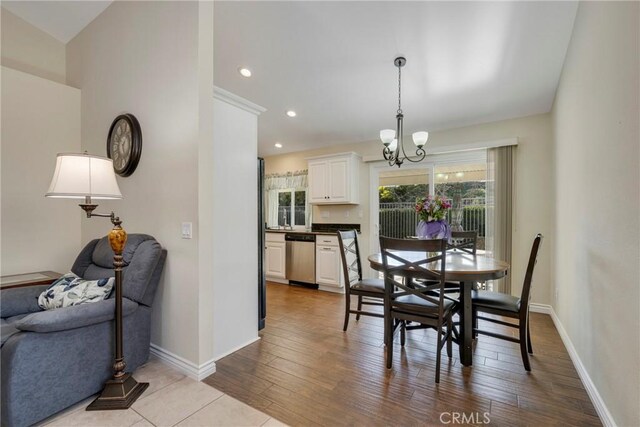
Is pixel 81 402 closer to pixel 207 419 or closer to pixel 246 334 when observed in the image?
pixel 207 419

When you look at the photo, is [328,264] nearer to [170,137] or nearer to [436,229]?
[436,229]

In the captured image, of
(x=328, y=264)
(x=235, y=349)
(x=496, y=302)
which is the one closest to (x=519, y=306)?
(x=496, y=302)

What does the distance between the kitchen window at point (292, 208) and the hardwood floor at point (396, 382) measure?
2.99m

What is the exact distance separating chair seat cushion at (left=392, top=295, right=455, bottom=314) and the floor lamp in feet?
6.38

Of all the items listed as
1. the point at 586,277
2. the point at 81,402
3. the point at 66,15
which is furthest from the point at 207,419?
the point at 66,15

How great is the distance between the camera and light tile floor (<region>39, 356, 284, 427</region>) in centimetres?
159

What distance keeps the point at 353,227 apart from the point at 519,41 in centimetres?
323

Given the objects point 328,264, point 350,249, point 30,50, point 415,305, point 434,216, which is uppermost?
point 30,50

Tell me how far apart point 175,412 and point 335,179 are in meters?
3.72

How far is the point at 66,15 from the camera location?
3201mm

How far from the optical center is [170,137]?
87.3 inches

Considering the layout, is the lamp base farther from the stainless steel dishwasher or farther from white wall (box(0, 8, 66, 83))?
white wall (box(0, 8, 66, 83))

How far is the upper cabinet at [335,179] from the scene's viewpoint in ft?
15.2

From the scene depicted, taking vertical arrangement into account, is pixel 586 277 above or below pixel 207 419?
above
